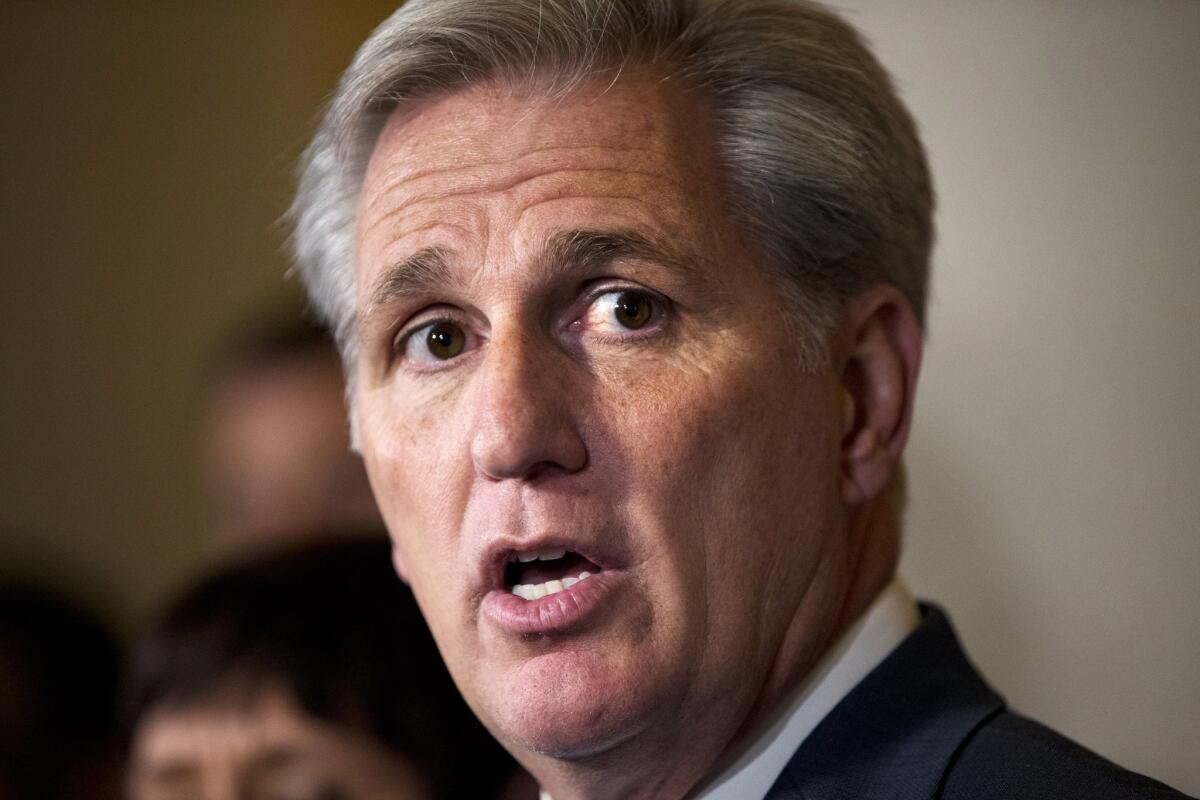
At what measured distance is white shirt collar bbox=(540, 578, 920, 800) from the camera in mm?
1704

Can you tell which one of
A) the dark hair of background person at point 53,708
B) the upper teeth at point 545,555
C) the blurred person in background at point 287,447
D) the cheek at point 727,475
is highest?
the cheek at point 727,475

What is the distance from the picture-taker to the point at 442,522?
1.71 meters

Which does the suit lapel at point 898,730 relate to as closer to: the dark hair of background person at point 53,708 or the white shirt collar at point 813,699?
the white shirt collar at point 813,699

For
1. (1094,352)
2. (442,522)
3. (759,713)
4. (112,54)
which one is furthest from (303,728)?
(112,54)

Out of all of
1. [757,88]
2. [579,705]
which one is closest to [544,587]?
[579,705]

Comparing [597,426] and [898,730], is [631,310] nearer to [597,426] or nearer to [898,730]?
[597,426]

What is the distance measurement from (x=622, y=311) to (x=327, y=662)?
3.07 feet

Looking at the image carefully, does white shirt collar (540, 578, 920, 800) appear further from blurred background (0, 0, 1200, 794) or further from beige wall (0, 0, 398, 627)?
beige wall (0, 0, 398, 627)

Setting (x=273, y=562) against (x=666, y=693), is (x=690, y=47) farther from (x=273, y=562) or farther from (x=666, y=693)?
(x=273, y=562)

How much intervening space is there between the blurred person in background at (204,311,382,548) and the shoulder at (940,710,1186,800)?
77.4 inches

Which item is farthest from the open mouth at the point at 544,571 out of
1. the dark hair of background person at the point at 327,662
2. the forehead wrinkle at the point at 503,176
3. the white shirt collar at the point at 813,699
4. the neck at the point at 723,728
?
the dark hair of background person at the point at 327,662

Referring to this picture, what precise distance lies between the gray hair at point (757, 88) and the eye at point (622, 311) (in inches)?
6.5

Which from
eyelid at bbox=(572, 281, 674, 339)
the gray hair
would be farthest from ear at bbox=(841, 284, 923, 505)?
eyelid at bbox=(572, 281, 674, 339)

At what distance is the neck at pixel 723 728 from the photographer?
5.43 ft
